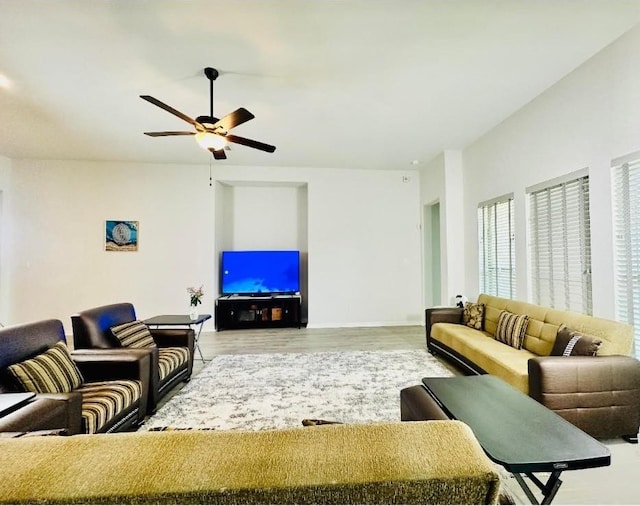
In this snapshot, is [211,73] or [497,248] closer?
[211,73]

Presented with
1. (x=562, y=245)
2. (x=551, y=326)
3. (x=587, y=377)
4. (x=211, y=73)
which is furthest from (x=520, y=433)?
(x=211, y=73)

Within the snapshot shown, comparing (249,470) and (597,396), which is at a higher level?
(249,470)

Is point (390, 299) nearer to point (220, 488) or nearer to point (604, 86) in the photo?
point (604, 86)

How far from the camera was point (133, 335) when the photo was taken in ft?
9.54

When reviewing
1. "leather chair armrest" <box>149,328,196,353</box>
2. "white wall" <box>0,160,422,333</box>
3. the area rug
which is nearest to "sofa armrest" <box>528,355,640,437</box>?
the area rug

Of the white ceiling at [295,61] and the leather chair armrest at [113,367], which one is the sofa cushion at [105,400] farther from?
the white ceiling at [295,61]

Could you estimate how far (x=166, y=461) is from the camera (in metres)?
0.68

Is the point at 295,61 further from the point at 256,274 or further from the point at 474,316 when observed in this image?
the point at 256,274

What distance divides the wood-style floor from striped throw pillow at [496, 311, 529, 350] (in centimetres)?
103

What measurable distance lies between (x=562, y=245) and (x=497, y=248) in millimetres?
1112

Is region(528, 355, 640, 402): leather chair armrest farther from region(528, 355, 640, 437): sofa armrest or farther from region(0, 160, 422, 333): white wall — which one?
region(0, 160, 422, 333): white wall

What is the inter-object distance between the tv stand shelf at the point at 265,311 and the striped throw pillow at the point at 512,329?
3534mm

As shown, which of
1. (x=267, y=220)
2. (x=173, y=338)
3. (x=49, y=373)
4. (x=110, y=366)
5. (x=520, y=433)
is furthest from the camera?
(x=267, y=220)

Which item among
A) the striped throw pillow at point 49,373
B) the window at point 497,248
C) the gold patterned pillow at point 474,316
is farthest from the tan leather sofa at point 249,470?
the window at point 497,248
